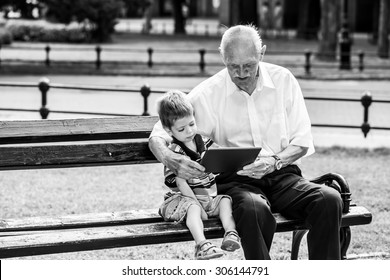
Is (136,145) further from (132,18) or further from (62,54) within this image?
(132,18)

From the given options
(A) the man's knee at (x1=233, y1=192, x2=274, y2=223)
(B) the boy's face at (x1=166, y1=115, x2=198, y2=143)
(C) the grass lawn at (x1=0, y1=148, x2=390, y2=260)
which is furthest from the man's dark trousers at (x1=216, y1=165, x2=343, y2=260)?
(C) the grass lawn at (x1=0, y1=148, x2=390, y2=260)

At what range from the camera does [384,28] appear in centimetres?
2748

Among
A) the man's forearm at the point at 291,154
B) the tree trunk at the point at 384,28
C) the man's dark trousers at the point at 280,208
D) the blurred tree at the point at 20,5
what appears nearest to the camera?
the man's dark trousers at the point at 280,208

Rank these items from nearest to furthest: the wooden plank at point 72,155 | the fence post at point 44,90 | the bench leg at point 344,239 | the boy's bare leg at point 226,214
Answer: the boy's bare leg at point 226,214 → the wooden plank at point 72,155 → the bench leg at point 344,239 → the fence post at point 44,90

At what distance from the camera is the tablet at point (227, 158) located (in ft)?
16.2

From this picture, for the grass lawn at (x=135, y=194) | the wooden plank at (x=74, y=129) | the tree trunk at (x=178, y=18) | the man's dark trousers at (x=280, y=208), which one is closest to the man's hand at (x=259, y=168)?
the man's dark trousers at (x=280, y=208)

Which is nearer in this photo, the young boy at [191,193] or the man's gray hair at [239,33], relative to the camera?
the young boy at [191,193]

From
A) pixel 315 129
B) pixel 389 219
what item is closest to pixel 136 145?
pixel 389 219

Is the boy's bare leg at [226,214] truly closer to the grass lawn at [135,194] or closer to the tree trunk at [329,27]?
the grass lawn at [135,194]

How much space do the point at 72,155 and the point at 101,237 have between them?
2.67 feet

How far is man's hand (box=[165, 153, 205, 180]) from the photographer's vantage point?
5.12 meters

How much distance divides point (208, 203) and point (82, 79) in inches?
742

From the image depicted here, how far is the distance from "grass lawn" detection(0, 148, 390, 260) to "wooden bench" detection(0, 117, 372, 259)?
1112 mm
